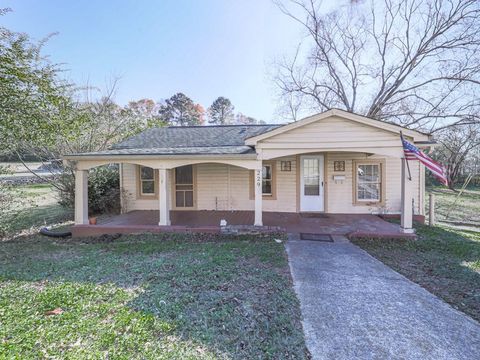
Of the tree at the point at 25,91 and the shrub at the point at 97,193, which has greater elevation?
the tree at the point at 25,91

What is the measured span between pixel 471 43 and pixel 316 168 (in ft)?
41.6

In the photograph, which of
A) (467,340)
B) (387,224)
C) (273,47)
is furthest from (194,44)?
(467,340)

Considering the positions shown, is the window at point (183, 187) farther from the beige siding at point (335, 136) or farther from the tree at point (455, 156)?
the tree at point (455, 156)

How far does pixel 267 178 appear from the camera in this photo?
9609mm

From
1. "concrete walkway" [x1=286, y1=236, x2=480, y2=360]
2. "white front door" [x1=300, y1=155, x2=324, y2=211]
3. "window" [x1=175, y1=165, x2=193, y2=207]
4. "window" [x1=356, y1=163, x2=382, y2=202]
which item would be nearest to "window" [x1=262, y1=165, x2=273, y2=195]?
"white front door" [x1=300, y1=155, x2=324, y2=211]

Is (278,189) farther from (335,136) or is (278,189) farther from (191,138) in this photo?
(191,138)

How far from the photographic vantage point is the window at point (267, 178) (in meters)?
9.54

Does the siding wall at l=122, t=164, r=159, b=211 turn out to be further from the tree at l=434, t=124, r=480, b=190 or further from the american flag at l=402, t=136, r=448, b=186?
the tree at l=434, t=124, r=480, b=190

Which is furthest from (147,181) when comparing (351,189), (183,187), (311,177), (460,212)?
(460,212)

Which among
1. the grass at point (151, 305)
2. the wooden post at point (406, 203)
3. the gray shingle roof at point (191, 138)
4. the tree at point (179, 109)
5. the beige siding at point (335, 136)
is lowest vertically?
the grass at point (151, 305)

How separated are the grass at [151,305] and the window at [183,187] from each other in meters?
4.21

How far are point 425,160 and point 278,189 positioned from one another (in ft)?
15.7

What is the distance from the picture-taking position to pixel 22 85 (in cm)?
590

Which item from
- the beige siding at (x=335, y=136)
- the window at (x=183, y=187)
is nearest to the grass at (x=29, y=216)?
the window at (x=183, y=187)
